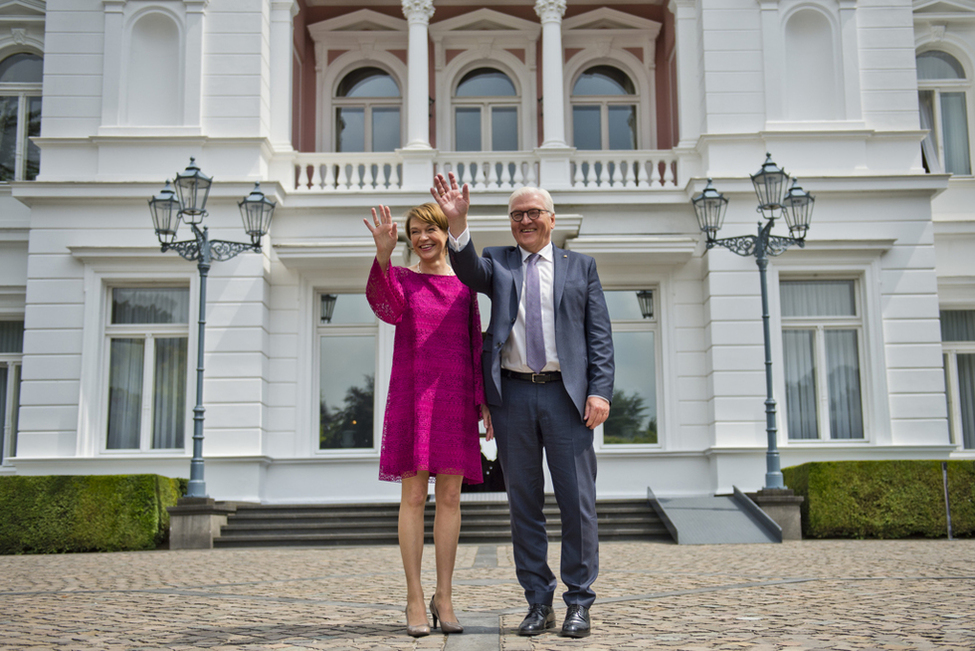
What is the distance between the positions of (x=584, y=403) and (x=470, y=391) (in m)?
0.53

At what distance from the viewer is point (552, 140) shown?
15594 mm

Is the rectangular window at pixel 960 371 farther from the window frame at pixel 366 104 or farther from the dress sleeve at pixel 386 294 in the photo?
the dress sleeve at pixel 386 294

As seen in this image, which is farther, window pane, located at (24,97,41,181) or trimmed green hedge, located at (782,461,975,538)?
window pane, located at (24,97,41,181)

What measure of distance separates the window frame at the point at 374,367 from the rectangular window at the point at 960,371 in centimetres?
906

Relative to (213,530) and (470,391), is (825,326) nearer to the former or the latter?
(213,530)

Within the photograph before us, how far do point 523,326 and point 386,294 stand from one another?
643 mm

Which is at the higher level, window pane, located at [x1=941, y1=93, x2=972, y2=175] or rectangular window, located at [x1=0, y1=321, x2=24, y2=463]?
window pane, located at [x1=941, y1=93, x2=972, y2=175]

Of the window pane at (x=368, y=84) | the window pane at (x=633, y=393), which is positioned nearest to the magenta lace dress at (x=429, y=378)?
the window pane at (x=633, y=393)

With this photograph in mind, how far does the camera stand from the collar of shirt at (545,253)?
4.57 m

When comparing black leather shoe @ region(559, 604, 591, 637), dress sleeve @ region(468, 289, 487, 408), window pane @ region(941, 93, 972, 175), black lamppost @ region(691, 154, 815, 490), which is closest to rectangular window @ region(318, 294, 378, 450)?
black lamppost @ region(691, 154, 815, 490)

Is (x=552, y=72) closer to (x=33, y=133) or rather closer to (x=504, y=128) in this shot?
(x=504, y=128)

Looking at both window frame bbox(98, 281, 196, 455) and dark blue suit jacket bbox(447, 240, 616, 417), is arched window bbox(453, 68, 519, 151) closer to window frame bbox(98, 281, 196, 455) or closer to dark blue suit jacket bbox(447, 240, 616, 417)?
window frame bbox(98, 281, 196, 455)

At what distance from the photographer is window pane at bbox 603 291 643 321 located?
15383 mm

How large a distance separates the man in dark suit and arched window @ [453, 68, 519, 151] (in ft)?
43.1
